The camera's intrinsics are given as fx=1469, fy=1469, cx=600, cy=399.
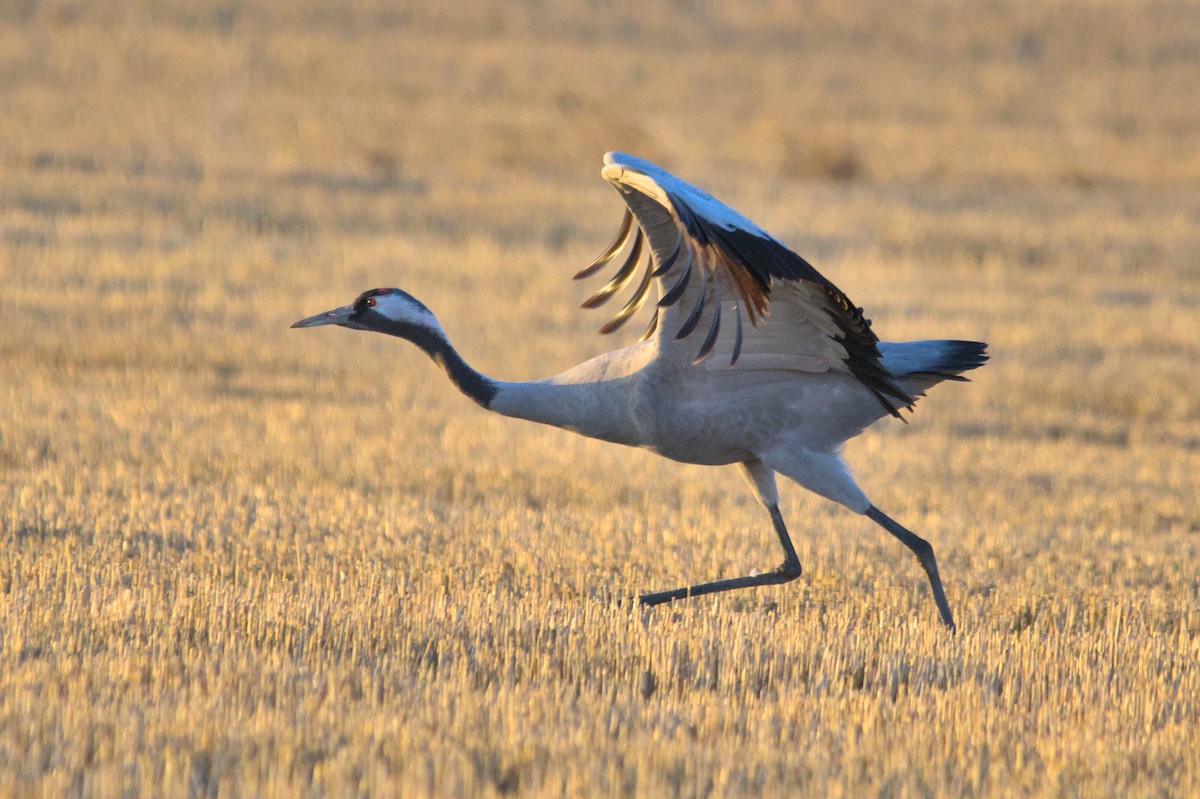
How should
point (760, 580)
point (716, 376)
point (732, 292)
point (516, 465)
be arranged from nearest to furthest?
point (732, 292), point (716, 376), point (760, 580), point (516, 465)

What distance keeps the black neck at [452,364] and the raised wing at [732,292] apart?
0.64 metres

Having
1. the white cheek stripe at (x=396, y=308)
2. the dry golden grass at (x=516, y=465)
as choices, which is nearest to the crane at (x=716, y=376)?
the white cheek stripe at (x=396, y=308)

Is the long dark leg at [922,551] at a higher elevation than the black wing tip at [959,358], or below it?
below

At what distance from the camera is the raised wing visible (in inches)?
203

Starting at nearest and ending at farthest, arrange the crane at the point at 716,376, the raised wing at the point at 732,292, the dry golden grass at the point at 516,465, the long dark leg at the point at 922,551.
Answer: the dry golden grass at the point at 516,465
the raised wing at the point at 732,292
the crane at the point at 716,376
the long dark leg at the point at 922,551

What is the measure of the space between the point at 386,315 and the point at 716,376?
4.36ft

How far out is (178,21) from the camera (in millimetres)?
27516

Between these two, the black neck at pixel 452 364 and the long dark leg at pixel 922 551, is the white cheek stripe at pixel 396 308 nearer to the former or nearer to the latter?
the black neck at pixel 452 364

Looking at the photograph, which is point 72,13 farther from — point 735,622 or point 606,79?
point 735,622

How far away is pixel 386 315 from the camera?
5.75 metres

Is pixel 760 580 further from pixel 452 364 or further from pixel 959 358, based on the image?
pixel 452 364

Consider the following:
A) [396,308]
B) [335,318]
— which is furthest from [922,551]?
[335,318]

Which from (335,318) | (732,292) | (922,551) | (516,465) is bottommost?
(922,551)

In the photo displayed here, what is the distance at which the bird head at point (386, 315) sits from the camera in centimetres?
573
